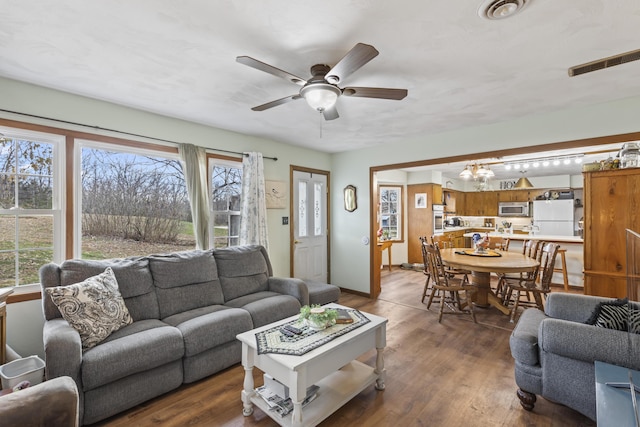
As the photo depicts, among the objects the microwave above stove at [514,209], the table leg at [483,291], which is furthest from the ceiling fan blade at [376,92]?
the microwave above stove at [514,209]

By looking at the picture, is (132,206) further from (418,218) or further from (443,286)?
(418,218)

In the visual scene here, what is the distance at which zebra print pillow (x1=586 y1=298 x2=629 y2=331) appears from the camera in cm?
177

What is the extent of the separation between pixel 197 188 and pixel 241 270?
112 cm

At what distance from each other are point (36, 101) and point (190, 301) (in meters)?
2.28

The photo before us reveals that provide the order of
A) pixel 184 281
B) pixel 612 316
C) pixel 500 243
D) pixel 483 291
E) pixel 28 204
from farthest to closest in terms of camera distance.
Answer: pixel 500 243 → pixel 483 291 → pixel 184 281 → pixel 28 204 → pixel 612 316

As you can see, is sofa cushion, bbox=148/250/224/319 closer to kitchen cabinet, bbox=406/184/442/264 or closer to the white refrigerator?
kitchen cabinet, bbox=406/184/442/264

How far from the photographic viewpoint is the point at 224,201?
13.2 ft

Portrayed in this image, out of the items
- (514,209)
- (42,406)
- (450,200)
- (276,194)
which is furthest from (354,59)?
(514,209)

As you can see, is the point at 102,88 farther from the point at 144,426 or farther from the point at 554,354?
the point at 554,354

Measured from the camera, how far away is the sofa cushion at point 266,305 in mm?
2877

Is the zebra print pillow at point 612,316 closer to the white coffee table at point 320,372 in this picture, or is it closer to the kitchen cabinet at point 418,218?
the white coffee table at point 320,372

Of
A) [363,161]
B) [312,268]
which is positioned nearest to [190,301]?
[312,268]

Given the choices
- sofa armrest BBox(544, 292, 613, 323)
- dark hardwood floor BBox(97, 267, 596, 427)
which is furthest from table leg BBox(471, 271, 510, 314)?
sofa armrest BBox(544, 292, 613, 323)

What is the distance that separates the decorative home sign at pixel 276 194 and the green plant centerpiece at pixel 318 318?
7.94 feet
